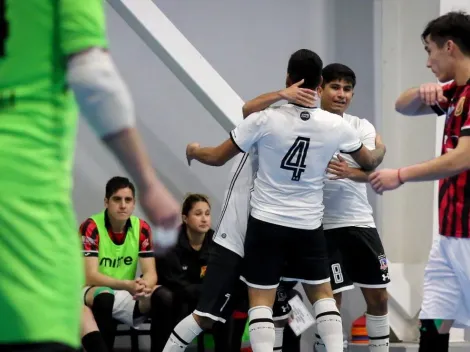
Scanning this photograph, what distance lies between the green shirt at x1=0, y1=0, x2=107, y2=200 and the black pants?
399 cm

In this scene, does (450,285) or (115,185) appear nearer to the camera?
(450,285)

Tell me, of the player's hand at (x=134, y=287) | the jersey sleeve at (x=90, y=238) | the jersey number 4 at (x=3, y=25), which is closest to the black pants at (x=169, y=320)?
the player's hand at (x=134, y=287)

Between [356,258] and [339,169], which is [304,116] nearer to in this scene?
[339,169]

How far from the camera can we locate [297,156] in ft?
13.6

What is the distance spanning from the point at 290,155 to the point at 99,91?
9.01ft

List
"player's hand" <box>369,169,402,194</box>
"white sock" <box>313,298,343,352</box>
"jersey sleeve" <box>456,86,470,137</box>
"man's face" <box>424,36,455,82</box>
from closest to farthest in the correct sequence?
1. "player's hand" <box>369,169,402,194</box>
2. "jersey sleeve" <box>456,86,470,137</box>
3. "man's face" <box>424,36,455,82</box>
4. "white sock" <box>313,298,343,352</box>

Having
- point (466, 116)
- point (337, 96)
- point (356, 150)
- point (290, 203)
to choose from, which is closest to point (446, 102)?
point (466, 116)

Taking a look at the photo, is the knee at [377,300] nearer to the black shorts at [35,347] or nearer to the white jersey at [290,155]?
the white jersey at [290,155]

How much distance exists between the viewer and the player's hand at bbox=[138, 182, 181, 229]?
1450 mm

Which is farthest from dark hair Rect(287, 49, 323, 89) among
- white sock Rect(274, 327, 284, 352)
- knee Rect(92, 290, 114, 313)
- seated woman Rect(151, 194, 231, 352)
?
knee Rect(92, 290, 114, 313)

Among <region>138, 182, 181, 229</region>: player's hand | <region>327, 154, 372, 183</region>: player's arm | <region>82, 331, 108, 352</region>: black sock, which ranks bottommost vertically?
<region>82, 331, 108, 352</region>: black sock

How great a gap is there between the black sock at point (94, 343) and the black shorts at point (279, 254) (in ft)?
4.06

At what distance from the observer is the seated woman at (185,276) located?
17.7ft

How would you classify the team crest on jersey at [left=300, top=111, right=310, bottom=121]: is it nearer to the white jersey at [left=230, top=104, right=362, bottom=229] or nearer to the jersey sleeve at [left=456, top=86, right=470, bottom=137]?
the white jersey at [left=230, top=104, right=362, bottom=229]
